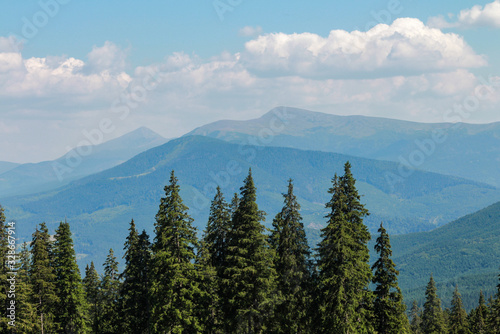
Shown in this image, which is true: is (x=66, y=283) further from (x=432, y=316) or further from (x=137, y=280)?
(x=432, y=316)

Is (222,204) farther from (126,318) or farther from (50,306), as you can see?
(50,306)

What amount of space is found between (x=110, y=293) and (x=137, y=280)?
1236cm

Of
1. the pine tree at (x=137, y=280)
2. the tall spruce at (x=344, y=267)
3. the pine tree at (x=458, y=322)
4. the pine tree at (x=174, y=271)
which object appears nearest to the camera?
the tall spruce at (x=344, y=267)

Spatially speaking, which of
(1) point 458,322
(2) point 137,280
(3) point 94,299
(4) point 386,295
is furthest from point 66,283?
(1) point 458,322

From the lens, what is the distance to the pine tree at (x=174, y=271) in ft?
142

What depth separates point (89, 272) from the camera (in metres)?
72.1

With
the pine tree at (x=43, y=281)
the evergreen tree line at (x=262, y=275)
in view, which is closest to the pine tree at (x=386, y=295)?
the evergreen tree line at (x=262, y=275)

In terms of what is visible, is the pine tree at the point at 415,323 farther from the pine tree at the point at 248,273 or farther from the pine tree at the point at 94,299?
the pine tree at the point at 248,273

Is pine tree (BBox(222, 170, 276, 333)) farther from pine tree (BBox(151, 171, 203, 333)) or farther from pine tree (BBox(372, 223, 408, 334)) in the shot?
pine tree (BBox(372, 223, 408, 334))

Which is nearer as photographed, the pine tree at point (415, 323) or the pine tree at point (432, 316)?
the pine tree at point (432, 316)

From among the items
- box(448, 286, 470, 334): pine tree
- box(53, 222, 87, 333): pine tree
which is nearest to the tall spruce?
box(53, 222, 87, 333): pine tree

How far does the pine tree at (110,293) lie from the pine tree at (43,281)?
7.54 meters

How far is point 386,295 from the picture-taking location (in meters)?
45.9

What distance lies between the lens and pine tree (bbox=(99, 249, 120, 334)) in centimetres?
6209
